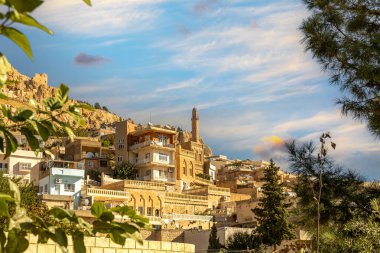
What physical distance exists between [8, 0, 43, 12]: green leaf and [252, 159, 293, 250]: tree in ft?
101

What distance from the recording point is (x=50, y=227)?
9.57ft

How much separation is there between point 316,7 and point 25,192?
25804mm

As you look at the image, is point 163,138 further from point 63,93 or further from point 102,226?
point 102,226

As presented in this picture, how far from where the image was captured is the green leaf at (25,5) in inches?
93.0

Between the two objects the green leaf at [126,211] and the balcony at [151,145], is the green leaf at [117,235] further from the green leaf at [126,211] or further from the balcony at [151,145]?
the balcony at [151,145]

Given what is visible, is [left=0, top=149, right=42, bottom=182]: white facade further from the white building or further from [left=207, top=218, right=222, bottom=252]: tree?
[left=207, top=218, right=222, bottom=252]: tree

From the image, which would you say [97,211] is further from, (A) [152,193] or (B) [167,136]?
(B) [167,136]

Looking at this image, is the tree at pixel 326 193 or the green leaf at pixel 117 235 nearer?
the green leaf at pixel 117 235

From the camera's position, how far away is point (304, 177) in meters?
12.5

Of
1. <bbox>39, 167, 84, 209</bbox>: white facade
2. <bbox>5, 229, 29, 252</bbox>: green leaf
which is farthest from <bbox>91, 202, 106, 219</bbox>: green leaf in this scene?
<bbox>39, 167, 84, 209</bbox>: white facade

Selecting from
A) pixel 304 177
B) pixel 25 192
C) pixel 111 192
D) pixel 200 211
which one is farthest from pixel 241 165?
pixel 304 177

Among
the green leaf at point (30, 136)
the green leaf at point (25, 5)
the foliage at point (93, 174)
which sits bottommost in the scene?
the green leaf at point (30, 136)

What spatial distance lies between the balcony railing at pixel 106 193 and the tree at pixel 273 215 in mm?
10728

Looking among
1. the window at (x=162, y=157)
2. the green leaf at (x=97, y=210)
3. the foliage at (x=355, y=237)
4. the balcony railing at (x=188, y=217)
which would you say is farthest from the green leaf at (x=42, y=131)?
the window at (x=162, y=157)
